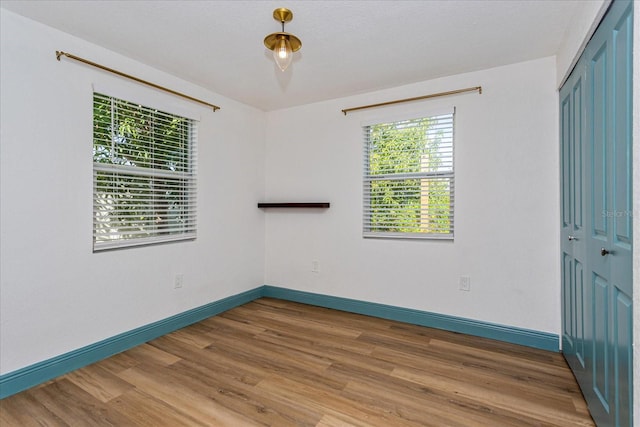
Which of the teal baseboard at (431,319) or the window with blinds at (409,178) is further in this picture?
the window with blinds at (409,178)

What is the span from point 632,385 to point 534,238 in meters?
Answer: 1.64

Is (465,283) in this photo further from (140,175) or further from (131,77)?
(131,77)

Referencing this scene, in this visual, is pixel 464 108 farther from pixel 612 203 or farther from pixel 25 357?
pixel 25 357

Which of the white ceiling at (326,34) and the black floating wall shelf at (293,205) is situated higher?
the white ceiling at (326,34)

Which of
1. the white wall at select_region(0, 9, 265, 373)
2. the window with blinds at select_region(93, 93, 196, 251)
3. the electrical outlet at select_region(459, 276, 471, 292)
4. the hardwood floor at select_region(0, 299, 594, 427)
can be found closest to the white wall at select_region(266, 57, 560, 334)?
the electrical outlet at select_region(459, 276, 471, 292)

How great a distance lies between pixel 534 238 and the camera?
265 cm

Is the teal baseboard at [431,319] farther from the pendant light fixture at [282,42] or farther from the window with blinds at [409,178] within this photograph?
the pendant light fixture at [282,42]

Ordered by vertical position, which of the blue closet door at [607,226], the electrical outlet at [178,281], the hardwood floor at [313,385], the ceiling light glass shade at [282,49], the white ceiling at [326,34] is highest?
the white ceiling at [326,34]

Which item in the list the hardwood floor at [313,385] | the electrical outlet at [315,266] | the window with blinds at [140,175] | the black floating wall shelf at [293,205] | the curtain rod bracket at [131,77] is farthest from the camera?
the electrical outlet at [315,266]

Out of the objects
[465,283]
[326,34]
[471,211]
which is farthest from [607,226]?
[326,34]

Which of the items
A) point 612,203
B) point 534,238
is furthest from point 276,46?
point 534,238

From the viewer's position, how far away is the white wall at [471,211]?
262cm

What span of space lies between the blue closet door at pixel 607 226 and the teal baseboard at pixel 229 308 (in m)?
0.78

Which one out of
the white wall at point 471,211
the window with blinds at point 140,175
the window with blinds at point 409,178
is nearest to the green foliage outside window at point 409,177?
the window with blinds at point 409,178
